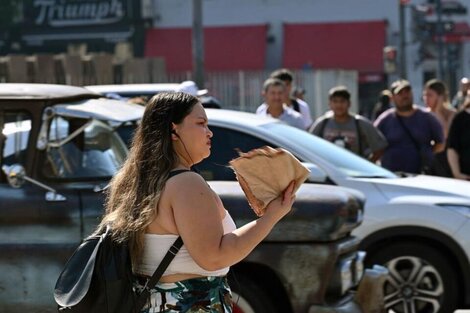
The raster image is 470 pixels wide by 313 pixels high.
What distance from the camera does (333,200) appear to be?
231 inches

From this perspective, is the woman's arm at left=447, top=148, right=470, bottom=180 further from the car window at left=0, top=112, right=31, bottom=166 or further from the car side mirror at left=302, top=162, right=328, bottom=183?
the car window at left=0, top=112, right=31, bottom=166

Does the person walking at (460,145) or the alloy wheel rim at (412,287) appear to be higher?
the person walking at (460,145)

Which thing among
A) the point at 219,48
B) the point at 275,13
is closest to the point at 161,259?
the point at 219,48

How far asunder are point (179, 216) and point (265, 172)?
328mm

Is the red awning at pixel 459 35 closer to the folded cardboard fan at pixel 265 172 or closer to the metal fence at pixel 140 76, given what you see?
the metal fence at pixel 140 76

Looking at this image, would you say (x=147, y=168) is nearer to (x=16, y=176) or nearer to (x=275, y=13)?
(x=16, y=176)

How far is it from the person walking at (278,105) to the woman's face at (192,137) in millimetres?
6646

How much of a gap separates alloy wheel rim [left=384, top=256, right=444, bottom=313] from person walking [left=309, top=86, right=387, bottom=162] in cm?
259

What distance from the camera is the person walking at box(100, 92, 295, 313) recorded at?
343cm

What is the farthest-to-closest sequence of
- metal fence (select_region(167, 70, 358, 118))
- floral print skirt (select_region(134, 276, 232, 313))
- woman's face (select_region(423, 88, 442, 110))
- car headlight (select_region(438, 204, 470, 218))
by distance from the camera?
1. metal fence (select_region(167, 70, 358, 118))
2. woman's face (select_region(423, 88, 442, 110))
3. car headlight (select_region(438, 204, 470, 218))
4. floral print skirt (select_region(134, 276, 232, 313))

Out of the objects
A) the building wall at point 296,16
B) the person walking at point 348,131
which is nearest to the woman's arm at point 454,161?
the person walking at point 348,131

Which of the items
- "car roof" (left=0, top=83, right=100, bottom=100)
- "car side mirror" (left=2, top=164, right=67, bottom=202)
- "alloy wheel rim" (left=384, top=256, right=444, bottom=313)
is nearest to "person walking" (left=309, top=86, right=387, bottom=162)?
"alloy wheel rim" (left=384, top=256, right=444, bottom=313)

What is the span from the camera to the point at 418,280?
750 centimetres

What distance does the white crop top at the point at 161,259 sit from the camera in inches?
138
